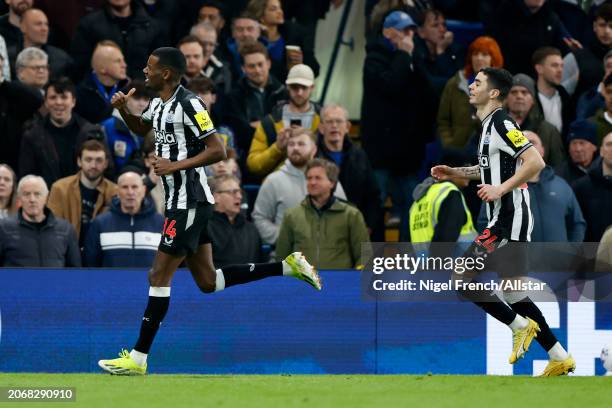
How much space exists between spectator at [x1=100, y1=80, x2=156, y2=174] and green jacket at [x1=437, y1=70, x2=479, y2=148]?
3.08 m

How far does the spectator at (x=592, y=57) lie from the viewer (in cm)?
1496

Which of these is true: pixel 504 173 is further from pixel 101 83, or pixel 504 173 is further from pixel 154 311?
pixel 101 83

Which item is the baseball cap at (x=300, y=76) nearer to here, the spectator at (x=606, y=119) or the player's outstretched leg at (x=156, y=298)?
the spectator at (x=606, y=119)

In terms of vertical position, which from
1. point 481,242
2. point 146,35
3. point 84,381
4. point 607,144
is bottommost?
point 84,381

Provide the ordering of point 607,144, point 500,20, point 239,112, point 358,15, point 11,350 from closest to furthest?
point 11,350 → point 607,144 → point 239,112 → point 500,20 → point 358,15

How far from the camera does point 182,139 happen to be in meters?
9.60

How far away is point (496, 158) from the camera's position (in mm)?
9742

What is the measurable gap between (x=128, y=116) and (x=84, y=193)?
9.29 feet

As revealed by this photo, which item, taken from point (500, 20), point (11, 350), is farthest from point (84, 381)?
point (500, 20)

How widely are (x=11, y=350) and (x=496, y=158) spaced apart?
169 inches

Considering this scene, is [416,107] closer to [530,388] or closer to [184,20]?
[184,20]

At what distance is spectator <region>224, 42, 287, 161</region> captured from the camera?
14.2 m

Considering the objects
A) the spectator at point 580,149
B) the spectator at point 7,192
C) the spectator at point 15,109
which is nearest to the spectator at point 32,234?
the spectator at point 7,192

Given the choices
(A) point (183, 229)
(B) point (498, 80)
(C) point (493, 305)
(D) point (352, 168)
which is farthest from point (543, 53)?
(A) point (183, 229)
